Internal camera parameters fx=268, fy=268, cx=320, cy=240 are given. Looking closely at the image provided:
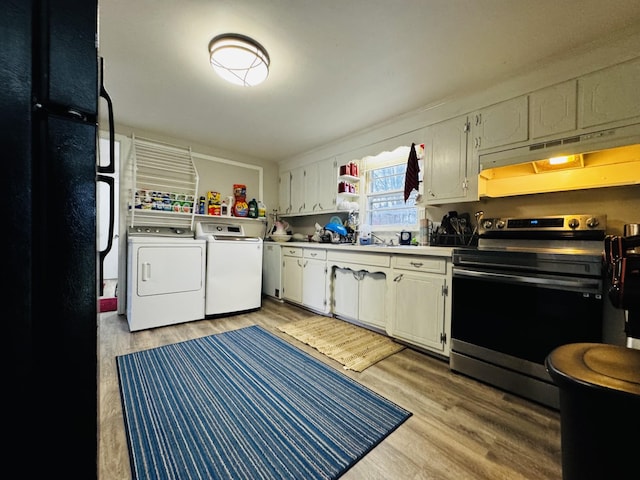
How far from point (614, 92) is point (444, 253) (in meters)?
1.42

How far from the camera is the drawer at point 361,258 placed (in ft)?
8.70

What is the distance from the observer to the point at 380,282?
2.72 m

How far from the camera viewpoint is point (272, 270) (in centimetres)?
413

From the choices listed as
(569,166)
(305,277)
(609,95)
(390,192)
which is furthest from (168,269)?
(609,95)

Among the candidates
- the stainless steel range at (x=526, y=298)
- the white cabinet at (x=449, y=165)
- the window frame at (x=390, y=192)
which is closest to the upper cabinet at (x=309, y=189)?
the window frame at (x=390, y=192)

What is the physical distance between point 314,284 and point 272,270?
0.96 meters

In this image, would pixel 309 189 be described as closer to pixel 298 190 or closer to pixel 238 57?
pixel 298 190

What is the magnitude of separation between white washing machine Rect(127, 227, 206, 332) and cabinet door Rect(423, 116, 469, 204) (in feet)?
8.62

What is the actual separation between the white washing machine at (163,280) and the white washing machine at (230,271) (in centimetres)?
10

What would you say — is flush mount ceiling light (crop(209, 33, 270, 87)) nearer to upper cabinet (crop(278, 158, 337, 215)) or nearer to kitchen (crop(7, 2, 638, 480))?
kitchen (crop(7, 2, 638, 480))

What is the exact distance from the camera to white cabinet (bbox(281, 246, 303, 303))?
3678 millimetres

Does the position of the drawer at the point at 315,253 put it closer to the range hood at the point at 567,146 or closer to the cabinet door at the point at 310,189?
the cabinet door at the point at 310,189

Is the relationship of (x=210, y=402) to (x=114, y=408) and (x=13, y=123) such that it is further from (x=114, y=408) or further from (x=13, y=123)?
(x=13, y=123)

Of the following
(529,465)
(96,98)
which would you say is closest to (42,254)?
(96,98)
